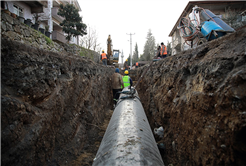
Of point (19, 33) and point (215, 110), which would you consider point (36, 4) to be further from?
point (215, 110)

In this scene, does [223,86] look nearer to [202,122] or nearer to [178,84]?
[202,122]

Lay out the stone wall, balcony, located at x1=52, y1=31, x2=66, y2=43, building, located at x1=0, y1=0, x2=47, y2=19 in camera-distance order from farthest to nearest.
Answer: balcony, located at x1=52, y1=31, x2=66, y2=43
building, located at x1=0, y1=0, x2=47, y2=19
the stone wall

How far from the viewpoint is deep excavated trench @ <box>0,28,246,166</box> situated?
160 cm

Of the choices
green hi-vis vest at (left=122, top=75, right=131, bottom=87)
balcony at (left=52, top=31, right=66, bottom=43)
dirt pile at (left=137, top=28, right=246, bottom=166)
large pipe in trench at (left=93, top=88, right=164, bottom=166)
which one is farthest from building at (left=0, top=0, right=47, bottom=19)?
dirt pile at (left=137, top=28, right=246, bottom=166)

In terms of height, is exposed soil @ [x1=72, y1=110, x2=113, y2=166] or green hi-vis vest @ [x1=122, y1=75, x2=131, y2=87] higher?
green hi-vis vest @ [x1=122, y1=75, x2=131, y2=87]

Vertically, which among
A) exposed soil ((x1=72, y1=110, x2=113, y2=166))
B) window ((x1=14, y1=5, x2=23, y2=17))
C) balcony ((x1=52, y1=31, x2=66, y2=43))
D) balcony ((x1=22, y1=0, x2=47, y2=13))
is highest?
balcony ((x1=22, y1=0, x2=47, y2=13))

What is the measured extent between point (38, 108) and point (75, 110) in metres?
1.28

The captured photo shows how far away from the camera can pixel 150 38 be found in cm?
5288

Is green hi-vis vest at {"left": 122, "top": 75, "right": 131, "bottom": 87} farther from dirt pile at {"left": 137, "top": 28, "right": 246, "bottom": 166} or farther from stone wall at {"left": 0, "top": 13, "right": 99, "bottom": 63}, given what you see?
dirt pile at {"left": 137, "top": 28, "right": 246, "bottom": 166}

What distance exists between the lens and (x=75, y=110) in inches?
139

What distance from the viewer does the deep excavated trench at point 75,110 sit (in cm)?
160

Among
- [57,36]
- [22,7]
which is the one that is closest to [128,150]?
[22,7]

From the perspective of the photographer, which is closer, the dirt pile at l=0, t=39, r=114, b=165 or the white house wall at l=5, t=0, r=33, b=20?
the dirt pile at l=0, t=39, r=114, b=165

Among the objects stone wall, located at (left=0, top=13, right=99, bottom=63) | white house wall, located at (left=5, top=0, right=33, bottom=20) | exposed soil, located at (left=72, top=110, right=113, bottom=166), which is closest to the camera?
exposed soil, located at (left=72, top=110, right=113, bottom=166)
